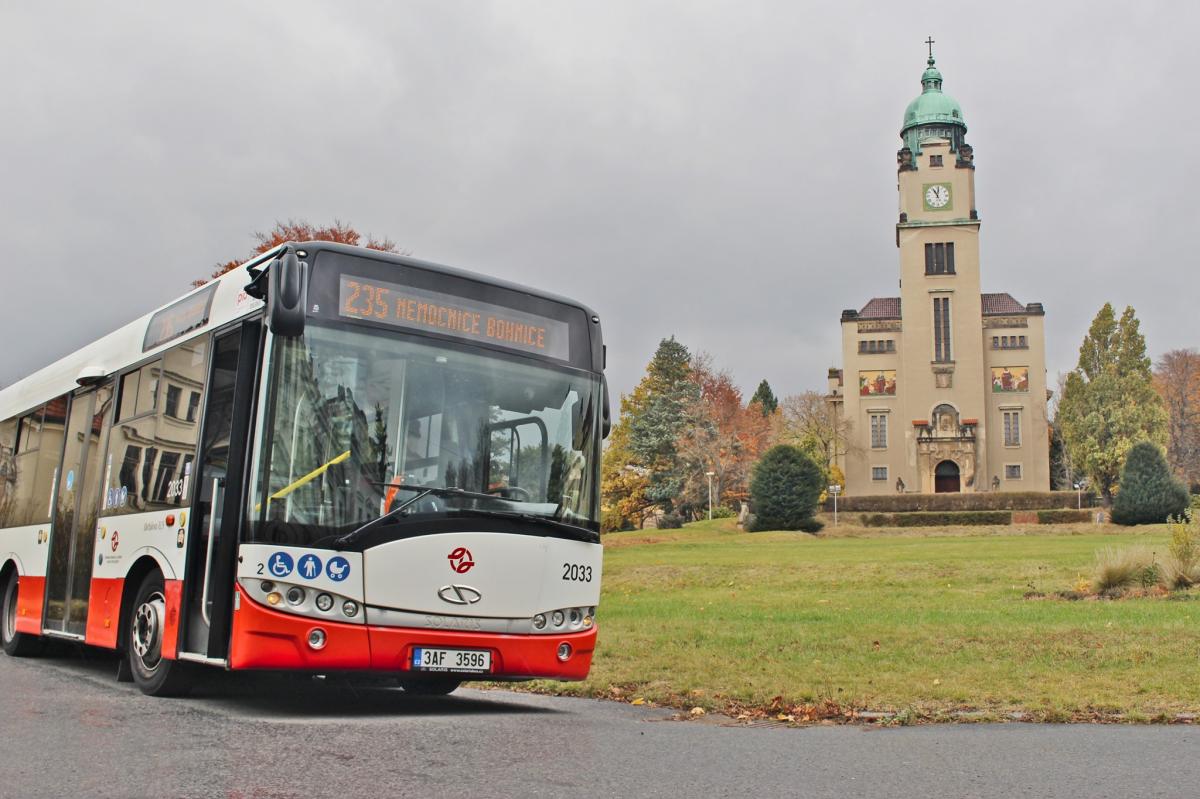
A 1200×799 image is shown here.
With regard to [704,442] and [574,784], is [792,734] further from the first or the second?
[704,442]

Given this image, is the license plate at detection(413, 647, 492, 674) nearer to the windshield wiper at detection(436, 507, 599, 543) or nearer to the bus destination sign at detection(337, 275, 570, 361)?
the windshield wiper at detection(436, 507, 599, 543)

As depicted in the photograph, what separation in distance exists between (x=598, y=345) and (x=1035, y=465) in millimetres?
76346

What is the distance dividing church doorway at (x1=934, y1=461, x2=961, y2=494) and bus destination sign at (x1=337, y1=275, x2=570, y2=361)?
74299 millimetres

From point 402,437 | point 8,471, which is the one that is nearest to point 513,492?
point 402,437

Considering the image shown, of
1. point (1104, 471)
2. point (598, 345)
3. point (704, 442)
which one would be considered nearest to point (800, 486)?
point (704, 442)

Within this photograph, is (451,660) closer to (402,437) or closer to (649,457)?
(402,437)

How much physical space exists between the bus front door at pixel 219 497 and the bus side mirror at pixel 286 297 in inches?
21.0

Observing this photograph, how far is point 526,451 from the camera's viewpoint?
8898 millimetres

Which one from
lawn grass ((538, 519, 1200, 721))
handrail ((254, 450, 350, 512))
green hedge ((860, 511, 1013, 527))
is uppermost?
green hedge ((860, 511, 1013, 527))

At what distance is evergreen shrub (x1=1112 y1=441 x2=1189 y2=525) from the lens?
5166cm

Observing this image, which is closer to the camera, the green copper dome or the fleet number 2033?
the fleet number 2033

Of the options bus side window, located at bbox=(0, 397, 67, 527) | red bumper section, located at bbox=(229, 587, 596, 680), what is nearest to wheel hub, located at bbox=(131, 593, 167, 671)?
red bumper section, located at bbox=(229, 587, 596, 680)

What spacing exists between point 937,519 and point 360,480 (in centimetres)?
5537

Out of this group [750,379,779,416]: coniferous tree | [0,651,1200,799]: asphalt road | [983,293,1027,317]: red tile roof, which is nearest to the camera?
[0,651,1200,799]: asphalt road
